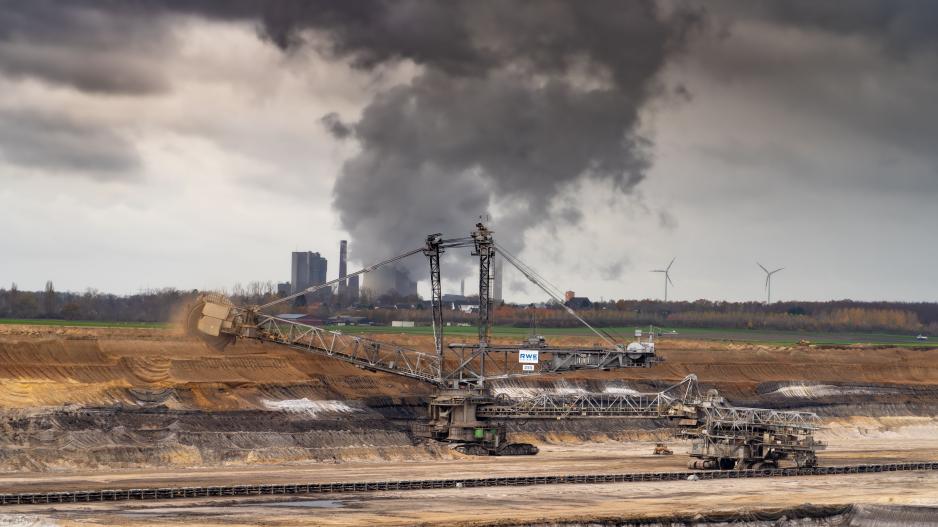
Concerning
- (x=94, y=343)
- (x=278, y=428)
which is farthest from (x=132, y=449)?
(x=94, y=343)

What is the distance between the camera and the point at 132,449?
104 meters

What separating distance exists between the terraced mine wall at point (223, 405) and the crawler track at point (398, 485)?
17.4m

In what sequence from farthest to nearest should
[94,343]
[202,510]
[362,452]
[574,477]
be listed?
[94,343] → [362,452] → [574,477] → [202,510]

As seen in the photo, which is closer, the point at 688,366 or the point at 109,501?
the point at 109,501

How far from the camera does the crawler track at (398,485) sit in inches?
3238

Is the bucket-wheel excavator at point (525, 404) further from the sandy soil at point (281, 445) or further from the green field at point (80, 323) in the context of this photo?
the green field at point (80, 323)

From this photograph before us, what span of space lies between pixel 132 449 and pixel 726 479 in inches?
1709

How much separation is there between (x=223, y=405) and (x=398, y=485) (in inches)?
1442

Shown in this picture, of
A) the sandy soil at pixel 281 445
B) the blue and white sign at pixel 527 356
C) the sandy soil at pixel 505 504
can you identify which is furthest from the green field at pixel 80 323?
the sandy soil at pixel 505 504

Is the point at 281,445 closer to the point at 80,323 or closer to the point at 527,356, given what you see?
the point at 527,356

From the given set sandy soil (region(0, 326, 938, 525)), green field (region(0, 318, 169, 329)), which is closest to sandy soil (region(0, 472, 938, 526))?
sandy soil (region(0, 326, 938, 525))

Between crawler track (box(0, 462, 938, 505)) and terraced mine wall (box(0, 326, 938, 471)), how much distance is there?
17.4 m

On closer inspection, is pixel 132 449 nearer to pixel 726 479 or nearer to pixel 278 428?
pixel 278 428

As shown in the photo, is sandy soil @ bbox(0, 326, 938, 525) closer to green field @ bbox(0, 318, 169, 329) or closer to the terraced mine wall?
the terraced mine wall
